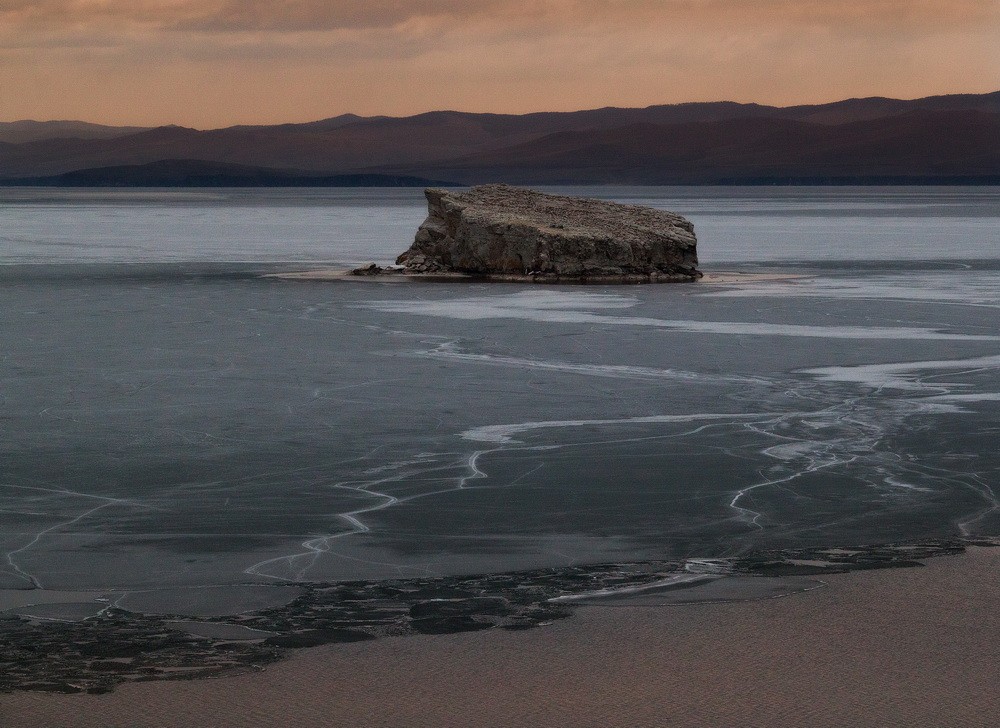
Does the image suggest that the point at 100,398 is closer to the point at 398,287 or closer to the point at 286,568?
the point at 286,568

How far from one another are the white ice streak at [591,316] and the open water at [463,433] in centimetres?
9

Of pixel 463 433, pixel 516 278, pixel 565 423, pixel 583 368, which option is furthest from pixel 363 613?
pixel 516 278

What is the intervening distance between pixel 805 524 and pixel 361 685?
9.45ft

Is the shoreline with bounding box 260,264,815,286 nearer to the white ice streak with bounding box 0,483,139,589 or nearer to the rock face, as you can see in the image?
the rock face

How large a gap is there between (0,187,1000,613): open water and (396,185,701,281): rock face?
3975 mm

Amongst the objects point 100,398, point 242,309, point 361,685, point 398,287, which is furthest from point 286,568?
point 398,287

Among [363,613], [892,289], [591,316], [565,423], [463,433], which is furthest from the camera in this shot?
[892,289]

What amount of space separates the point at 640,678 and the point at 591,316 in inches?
489

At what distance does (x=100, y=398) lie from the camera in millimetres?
10531

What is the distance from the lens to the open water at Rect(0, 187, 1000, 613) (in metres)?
6.46

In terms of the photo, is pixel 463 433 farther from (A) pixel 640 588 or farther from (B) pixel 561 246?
(B) pixel 561 246

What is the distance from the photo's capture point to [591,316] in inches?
667

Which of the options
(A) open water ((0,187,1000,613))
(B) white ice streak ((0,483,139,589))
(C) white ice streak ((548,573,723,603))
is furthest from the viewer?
(A) open water ((0,187,1000,613))

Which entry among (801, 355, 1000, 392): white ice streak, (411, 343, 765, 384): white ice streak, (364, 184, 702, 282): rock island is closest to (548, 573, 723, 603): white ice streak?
(801, 355, 1000, 392): white ice streak
